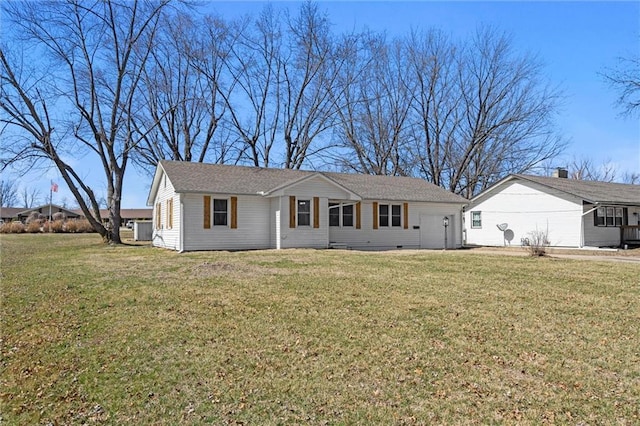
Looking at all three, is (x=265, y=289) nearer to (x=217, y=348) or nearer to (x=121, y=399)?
(x=217, y=348)

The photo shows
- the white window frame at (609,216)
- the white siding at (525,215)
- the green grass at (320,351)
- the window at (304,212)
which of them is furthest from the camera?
the white window frame at (609,216)

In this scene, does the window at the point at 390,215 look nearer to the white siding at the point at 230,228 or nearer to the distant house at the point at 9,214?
the white siding at the point at 230,228

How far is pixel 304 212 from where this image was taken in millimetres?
18766

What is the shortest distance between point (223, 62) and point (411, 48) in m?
14.7

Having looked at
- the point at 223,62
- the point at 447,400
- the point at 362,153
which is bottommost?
the point at 447,400

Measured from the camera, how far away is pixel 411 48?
3462 centimetres

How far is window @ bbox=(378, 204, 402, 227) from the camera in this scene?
2128 cm

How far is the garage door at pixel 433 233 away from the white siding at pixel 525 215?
465 cm

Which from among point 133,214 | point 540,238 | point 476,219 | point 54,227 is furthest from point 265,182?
point 133,214

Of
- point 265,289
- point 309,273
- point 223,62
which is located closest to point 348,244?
point 309,273

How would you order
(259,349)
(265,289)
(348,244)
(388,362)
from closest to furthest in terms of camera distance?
(388,362) < (259,349) < (265,289) < (348,244)

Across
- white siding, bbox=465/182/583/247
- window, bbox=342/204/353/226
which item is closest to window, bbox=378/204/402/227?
window, bbox=342/204/353/226

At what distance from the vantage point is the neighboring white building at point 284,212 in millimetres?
17797

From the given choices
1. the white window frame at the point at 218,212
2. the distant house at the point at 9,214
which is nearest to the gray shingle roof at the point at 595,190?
the white window frame at the point at 218,212
